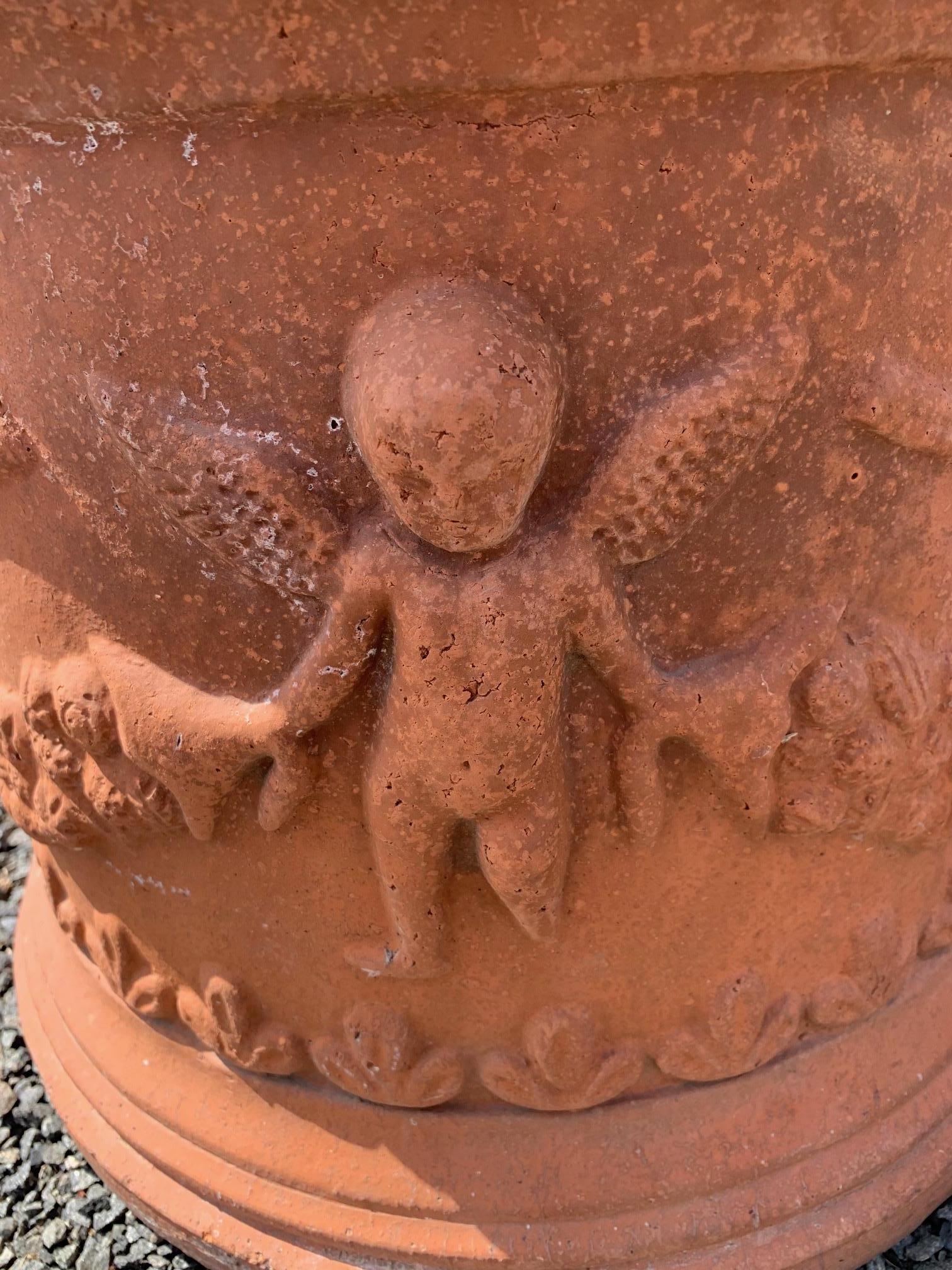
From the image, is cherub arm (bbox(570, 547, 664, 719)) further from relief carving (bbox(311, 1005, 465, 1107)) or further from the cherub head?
relief carving (bbox(311, 1005, 465, 1107))

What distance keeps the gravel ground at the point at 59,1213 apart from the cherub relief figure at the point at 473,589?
0.89 meters

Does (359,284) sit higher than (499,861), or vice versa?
(359,284)

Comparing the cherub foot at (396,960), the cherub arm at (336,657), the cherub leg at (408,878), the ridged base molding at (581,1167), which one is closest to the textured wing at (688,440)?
the cherub arm at (336,657)

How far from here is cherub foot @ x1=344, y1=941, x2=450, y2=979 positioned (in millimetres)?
1184

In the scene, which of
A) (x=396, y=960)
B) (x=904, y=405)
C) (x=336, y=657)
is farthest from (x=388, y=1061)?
(x=904, y=405)

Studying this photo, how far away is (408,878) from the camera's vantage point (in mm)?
1108

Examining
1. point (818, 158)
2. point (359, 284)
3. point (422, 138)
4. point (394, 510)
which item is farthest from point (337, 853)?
point (818, 158)

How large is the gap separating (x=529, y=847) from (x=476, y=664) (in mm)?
225

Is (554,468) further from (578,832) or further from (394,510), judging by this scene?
A: (578,832)

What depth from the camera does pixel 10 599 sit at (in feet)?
4.01

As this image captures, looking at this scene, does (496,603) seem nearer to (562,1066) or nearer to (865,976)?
(562,1066)

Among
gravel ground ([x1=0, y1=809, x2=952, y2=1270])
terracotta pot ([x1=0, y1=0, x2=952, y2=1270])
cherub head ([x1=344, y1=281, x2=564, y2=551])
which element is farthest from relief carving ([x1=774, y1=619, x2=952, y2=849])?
gravel ground ([x1=0, y1=809, x2=952, y2=1270])

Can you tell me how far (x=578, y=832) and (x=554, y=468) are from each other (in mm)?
407

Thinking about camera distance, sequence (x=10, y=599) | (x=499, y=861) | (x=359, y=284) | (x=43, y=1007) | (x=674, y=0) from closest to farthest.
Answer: (x=674, y=0)
(x=359, y=284)
(x=499, y=861)
(x=10, y=599)
(x=43, y=1007)
